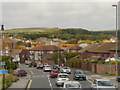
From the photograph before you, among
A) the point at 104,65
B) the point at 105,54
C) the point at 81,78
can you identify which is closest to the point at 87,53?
the point at 105,54

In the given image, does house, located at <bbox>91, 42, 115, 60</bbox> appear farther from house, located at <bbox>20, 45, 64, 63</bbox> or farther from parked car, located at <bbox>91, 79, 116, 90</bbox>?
parked car, located at <bbox>91, 79, 116, 90</bbox>

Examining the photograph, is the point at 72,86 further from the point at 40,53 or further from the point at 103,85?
the point at 40,53

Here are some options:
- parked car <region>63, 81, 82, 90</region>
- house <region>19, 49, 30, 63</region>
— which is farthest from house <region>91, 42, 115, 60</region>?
house <region>19, 49, 30, 63</region>

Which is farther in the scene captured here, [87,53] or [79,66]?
[87,53]

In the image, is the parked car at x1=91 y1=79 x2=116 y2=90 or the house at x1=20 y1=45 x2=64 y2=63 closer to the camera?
the parked car at x1=91 y1=79 x2=116 y2=90

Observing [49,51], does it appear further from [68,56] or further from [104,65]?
[104,65]

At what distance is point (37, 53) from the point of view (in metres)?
108

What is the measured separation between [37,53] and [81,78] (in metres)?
75.4

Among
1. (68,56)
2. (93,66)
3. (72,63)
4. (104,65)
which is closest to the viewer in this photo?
(104,65)

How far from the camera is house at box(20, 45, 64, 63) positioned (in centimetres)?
9585

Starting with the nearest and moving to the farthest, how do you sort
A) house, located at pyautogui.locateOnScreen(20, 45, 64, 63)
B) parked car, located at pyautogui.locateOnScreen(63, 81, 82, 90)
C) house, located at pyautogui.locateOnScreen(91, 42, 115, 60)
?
parked car, located at pyautogui.locateOnScreen(63, 81, 82, 90) → house, located at pyautogui.locateOnScreen(91, 42, 115, 60) → house, located at pyautogui.locateOnScreen(20, 45, 64, 63)

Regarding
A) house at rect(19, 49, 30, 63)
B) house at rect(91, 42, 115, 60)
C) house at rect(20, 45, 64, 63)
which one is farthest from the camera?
house at rect(19, 49, 30, 63)

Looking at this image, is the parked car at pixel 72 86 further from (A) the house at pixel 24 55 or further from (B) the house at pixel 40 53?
(A) the house at pixel 24 55

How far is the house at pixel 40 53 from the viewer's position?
314 ft
